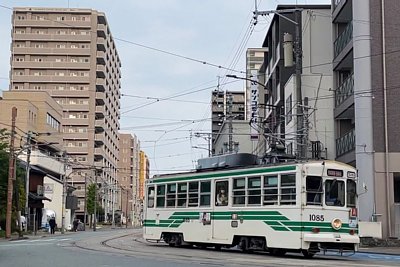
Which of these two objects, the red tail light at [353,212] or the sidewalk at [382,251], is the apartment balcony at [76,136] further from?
the red tail light at [353,212]

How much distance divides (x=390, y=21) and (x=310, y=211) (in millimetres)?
16051

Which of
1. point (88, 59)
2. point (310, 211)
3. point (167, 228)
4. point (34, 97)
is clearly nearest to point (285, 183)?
point (310, 211)

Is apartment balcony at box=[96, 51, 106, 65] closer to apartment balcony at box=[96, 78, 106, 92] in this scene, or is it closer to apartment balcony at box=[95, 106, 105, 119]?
apartment balcony at box=[96, 78, 106, 92]

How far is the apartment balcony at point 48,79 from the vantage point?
112875mm

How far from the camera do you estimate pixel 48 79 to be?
373 ft

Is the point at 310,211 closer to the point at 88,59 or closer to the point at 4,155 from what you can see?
the point at 4,155

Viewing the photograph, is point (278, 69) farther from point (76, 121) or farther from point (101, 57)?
point (76, 121)

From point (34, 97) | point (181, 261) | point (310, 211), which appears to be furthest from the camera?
point (34, 97)

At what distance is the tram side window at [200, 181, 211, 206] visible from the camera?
2366cm

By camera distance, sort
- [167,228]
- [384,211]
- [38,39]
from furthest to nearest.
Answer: [38,39] < [384,211] < [167,228]

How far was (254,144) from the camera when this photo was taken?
74.4m

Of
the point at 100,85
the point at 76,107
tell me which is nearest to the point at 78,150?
the point at 76,107

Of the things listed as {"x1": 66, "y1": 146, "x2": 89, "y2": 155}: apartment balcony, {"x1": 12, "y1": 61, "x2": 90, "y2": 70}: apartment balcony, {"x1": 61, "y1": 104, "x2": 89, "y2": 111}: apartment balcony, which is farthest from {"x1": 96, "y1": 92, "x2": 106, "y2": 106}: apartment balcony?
{"x1": 66, "y1": 146, "x2": 89, "y2": 155}: apartment balcony

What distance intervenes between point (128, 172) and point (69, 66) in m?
51.6
